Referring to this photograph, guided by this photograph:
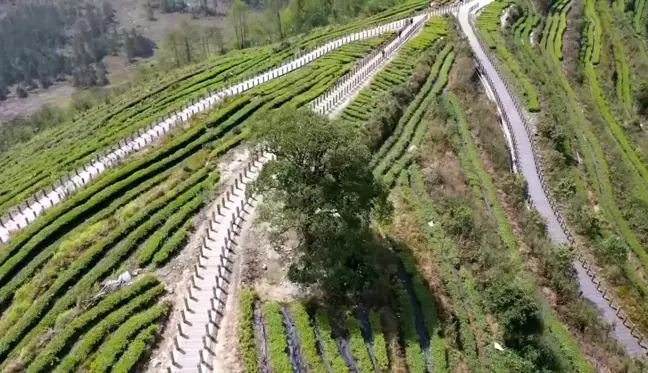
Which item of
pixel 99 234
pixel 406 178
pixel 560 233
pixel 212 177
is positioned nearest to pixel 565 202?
pixel 560 233

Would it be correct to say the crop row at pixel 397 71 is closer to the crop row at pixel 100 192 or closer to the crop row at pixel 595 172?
the crop row at pixel 100 192

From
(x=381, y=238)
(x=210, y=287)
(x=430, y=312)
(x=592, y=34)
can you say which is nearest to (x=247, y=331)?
(x=210, y=287)

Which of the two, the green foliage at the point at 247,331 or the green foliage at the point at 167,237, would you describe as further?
the green foliage at the point at 167,237

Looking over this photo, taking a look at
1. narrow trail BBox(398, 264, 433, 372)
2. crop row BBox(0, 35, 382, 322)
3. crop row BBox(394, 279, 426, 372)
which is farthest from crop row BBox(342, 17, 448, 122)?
crop row BBox(394, 279, 426, 372)

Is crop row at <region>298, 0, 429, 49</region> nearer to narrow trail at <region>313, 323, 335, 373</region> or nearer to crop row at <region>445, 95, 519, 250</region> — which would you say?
crop row at <region>445, 95, 519, 250</region>

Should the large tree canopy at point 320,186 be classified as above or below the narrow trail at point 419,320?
above

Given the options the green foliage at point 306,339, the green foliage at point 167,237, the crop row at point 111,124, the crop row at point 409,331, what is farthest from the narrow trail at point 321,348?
the crop row at point 111,124
